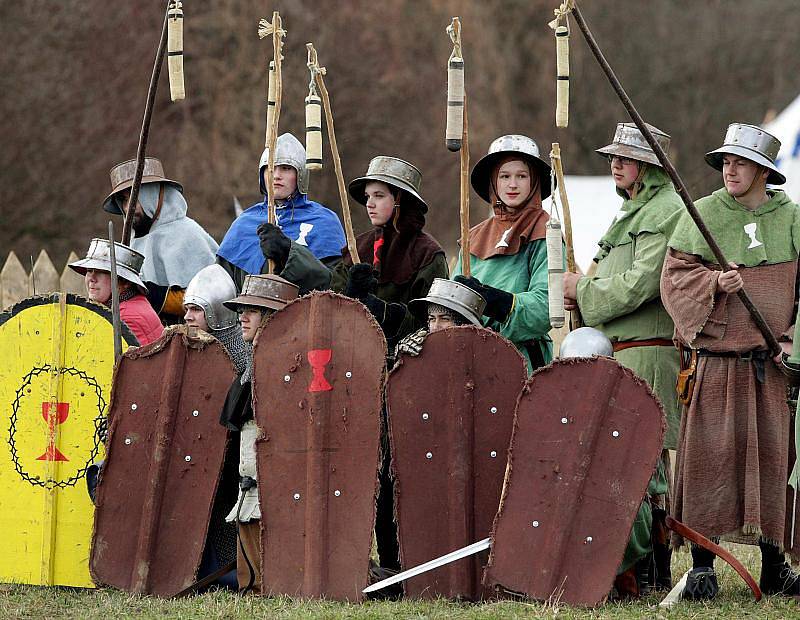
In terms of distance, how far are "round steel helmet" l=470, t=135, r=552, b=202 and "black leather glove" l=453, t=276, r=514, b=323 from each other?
1.88 ft

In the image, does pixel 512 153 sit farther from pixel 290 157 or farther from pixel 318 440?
pixel 318 440

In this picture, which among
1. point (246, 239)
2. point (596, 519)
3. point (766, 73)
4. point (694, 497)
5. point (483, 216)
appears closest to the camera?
point (596, 519)

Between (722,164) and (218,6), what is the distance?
32.3 ft

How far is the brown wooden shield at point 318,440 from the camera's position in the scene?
5285 mm

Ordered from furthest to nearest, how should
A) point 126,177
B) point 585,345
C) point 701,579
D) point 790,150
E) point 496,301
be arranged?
point 790,150
point 126,177
point 496,301
point 701,579
point 585,345

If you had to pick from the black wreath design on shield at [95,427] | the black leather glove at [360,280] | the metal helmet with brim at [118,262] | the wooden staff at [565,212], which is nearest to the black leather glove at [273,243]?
the black leather glove at [360,280]

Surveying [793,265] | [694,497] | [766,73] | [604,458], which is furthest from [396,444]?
[766,73]

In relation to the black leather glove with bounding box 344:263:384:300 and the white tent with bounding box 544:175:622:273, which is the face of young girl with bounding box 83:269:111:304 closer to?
the black leather glove with bounding box 344:263:384:300

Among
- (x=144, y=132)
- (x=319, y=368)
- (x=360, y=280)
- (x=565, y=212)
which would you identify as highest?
(x=144, y=132)

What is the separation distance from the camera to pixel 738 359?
18.5 ft

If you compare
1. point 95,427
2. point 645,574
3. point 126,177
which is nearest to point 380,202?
point 95,427

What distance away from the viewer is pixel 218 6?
48.8 ft

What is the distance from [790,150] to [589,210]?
168 cm

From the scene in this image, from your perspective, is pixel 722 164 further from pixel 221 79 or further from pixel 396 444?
pixel 221 79
